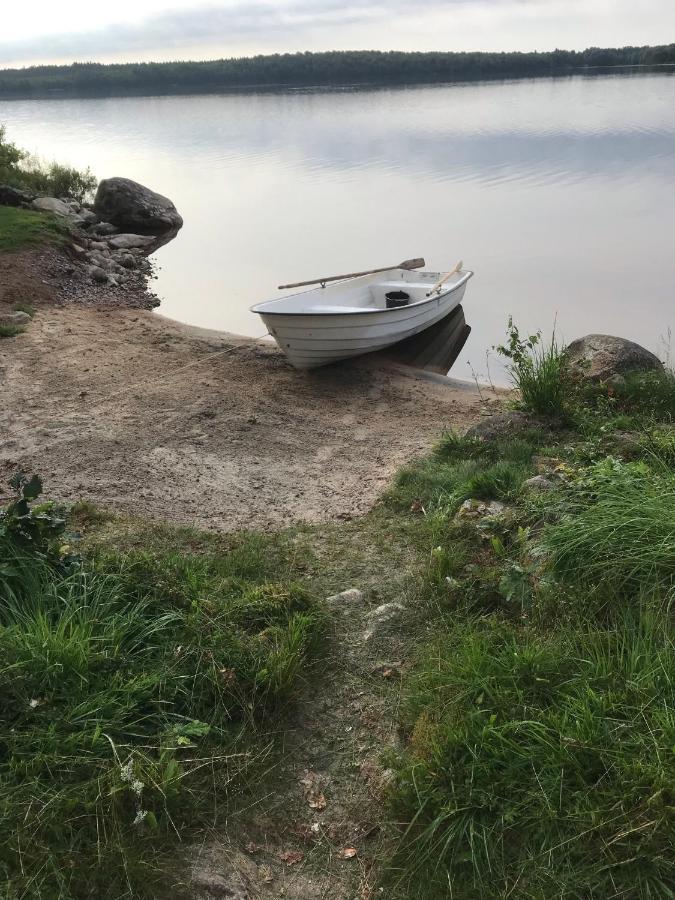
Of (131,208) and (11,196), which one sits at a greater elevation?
(11,196)

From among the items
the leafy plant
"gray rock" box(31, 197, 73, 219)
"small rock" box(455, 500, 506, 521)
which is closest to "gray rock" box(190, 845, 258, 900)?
the leafy plant

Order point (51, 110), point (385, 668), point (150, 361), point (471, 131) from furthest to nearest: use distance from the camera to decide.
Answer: point (51, 110), point (471, 131), point (150, 361), point (385, 668)

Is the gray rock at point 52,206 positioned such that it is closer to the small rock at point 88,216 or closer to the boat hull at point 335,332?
the small rock at point 88,216

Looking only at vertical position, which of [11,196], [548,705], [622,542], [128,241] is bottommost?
[548,705]

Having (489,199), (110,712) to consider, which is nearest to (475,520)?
(110,712)

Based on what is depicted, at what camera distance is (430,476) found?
680 centimetres

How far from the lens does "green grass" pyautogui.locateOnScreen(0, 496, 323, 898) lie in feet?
9.98

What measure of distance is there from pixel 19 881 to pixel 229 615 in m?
1.76

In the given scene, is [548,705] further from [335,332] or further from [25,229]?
[25,229]

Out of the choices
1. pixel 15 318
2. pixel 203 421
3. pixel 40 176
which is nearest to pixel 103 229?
pixel 40 176

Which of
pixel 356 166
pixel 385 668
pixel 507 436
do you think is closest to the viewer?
pixel 385 668

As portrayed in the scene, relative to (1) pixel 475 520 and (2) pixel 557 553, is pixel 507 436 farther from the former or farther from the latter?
(2) pixel 557 553

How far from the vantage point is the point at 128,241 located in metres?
20.3

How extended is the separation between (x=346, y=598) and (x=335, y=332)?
643 cm
